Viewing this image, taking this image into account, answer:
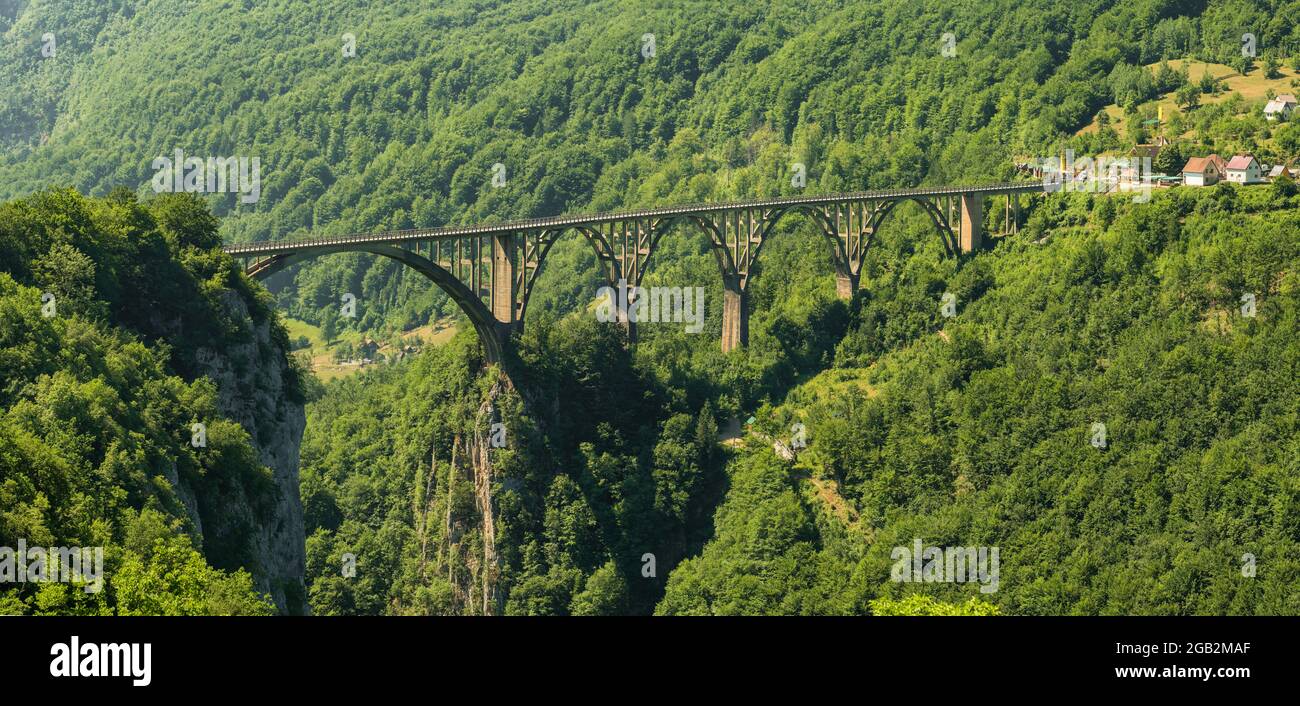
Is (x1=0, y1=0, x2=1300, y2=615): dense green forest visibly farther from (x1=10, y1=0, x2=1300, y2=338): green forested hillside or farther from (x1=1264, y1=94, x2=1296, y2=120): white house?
(x1=1264, y1=94, x2=1296, y2=120): white house

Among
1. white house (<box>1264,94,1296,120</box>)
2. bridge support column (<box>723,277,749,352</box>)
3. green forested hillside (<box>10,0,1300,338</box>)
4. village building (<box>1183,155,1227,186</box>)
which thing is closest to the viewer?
village building (<box>1183,155,1227,186</box>)

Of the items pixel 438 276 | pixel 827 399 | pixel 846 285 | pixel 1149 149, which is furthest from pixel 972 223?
pixel 438 276

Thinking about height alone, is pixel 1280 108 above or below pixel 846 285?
above

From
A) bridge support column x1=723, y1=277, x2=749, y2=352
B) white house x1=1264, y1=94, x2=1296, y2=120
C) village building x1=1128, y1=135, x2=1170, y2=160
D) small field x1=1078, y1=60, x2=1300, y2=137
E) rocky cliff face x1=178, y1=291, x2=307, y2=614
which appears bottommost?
rocky cliff face x1=178, y1=291, x2=307, y2=614

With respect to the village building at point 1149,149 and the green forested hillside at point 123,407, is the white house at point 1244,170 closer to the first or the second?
the village building at point 1149,149

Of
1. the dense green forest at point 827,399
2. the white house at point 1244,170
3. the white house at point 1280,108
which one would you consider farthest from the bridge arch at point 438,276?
the white house at point 1280,108

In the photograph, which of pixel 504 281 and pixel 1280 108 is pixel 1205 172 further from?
A: pixel 504 281

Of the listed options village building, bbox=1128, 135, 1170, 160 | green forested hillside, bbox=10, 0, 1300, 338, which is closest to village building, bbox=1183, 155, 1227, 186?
village building, bbox=1128, 135, 1170, 160
